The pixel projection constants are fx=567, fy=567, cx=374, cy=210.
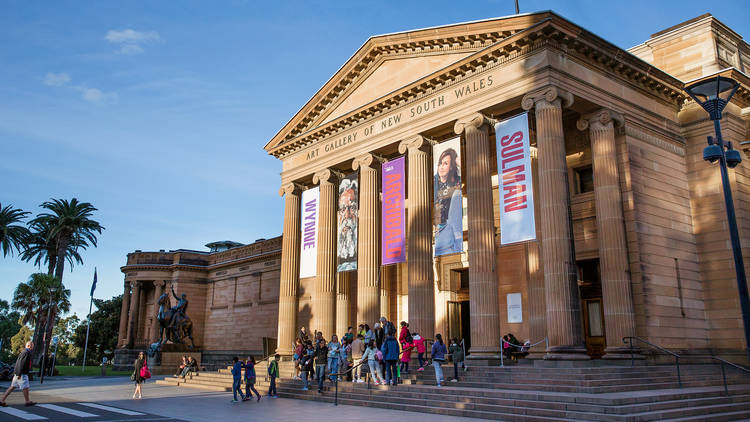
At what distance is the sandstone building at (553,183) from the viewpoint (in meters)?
18.2

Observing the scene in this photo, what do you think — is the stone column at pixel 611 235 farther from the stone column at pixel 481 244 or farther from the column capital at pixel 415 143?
the column capital at pixel 415 143

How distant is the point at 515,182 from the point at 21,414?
49.2ft

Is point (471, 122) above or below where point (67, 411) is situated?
above

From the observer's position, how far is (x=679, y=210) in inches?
837

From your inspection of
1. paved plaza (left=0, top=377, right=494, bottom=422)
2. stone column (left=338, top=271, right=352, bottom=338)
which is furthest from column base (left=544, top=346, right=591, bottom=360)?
stone column (left=338, top=271, right=352, bottom=338)

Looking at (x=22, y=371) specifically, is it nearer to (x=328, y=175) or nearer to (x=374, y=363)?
(x=374, y=363)

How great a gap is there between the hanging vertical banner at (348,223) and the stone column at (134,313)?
109 ft

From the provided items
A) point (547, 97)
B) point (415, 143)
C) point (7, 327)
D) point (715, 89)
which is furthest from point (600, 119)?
point (7, 327)

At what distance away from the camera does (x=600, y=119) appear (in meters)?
19.4

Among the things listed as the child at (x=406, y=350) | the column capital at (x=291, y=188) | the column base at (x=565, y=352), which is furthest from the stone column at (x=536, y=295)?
the column capital at (x=291, y=188)

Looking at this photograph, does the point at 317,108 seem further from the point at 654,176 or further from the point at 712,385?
the point at 712,385

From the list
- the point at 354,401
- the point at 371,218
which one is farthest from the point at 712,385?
the point at 371,218

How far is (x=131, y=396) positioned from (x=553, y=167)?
16295 millimetres

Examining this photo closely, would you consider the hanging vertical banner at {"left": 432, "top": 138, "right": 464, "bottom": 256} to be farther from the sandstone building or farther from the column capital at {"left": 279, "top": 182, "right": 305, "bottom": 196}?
the column capital at {"left": 279, "top": 182, "right": 305, "bottom": 196}
